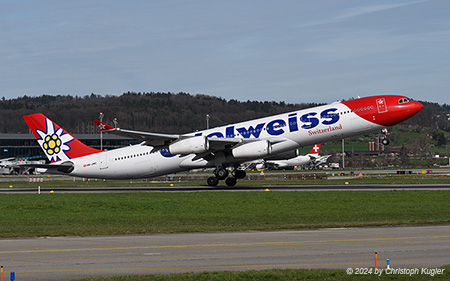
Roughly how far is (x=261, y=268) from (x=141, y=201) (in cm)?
2682

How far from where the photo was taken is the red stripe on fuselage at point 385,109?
51750 mm

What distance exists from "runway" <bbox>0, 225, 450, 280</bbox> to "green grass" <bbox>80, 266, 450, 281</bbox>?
82cm

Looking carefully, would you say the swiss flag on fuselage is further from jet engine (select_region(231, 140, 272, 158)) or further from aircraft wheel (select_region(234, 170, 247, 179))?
aircraft wheel (select_region(234, 170, 247, 179))

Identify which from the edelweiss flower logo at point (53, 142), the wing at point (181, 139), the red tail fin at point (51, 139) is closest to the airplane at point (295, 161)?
the red tail fin at point (51, 139)

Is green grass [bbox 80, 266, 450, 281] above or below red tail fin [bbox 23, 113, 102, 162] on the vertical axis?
below

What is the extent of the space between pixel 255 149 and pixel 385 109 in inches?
443

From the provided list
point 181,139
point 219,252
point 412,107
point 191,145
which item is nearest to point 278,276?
point 219,252

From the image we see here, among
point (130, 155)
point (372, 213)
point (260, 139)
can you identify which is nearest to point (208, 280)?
point (372, 213)

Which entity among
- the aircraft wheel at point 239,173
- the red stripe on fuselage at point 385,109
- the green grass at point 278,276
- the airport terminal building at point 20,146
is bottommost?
the green grass at point 278,276

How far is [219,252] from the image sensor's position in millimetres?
19484

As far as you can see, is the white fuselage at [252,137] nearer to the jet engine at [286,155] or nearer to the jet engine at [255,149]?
the jet engine at [255,149]

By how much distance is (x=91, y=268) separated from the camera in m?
16.7

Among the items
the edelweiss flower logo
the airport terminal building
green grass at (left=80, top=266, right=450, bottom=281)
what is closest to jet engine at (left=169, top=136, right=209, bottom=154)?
the edelweiss flower logo

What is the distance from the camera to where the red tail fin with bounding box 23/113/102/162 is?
5881cm
